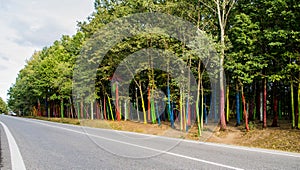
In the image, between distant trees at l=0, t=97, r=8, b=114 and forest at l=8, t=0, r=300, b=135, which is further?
distant trees at l=0, t=97, r=8, b=114

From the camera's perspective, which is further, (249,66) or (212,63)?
(212,63)

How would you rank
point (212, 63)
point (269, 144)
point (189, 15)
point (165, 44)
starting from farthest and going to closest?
point (165, 44), point (189, 15), point (212, 63), point (269, 144)

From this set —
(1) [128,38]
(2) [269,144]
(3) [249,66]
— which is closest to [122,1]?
(1) [128,38]

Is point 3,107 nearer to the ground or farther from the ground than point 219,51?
nearer to the ground

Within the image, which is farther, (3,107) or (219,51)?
(3,107)

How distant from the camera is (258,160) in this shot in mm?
7082

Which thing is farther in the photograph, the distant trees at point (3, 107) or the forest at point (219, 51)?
the distant trees at point (3, 107)

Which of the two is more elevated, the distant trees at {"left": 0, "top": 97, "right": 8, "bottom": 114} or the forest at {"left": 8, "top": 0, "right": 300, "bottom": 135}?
the forest at {"left": 8, "top": 0, "right": 300, "bottom": 135}

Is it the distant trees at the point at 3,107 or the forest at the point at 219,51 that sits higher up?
the forest at the point at 219,51

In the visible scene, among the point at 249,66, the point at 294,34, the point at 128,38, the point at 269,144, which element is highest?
the point at 128,38

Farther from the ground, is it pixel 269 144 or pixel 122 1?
pixel 122 1

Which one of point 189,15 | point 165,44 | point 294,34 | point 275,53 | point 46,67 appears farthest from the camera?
point 46,67

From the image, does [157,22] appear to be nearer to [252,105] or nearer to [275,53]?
[275,53]

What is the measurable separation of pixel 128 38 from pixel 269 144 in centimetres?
1372
